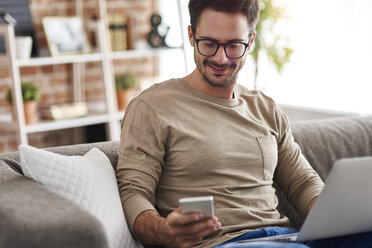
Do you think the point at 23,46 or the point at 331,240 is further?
the point at 23,46

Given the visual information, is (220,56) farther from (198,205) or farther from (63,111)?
(63,111)

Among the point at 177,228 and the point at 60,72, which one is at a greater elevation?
the point at 60,72

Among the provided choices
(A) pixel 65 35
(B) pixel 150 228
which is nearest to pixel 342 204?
(B) pixel 150 228

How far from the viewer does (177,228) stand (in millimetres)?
1275

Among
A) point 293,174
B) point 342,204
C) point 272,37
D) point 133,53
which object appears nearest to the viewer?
point 342,204

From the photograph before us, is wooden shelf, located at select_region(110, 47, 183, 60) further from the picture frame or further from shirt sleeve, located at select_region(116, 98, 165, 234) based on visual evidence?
shirt sleeve, located at select_region(116, 98, 165, 234)

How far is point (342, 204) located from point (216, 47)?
591mm

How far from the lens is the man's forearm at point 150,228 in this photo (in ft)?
4.57

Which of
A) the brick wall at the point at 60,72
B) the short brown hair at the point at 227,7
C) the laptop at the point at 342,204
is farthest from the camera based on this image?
the brick wall at the point at 60,72

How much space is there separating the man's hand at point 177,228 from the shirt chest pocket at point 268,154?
1.40 ft

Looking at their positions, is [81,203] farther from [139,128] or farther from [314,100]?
[314,100]

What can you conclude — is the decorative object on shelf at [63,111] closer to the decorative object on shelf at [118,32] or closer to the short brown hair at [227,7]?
the decorative object on shelf at [118,32]

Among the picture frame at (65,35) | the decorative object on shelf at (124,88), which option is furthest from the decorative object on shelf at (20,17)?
the decorative object on shelf at (124,88)

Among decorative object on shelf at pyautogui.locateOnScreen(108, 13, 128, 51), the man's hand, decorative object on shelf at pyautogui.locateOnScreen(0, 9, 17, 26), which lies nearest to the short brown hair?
the man's hand
